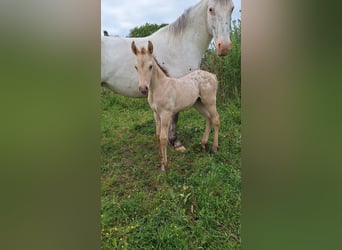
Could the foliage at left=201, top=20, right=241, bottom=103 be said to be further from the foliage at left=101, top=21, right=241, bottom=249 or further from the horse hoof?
the horse hoof

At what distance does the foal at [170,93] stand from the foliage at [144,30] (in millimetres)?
73

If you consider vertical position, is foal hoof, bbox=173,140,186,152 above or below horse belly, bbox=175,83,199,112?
below

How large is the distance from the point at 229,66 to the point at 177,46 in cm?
29

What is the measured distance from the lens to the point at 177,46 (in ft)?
5.50

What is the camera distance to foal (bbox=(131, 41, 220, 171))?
162cm

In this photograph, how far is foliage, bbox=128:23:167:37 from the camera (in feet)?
5.30

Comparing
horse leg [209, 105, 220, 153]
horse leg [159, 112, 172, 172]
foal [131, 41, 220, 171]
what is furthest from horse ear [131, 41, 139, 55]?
horse leg [209, 105, 220, 153]

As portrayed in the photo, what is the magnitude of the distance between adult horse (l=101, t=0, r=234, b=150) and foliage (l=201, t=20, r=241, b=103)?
29 millimetres

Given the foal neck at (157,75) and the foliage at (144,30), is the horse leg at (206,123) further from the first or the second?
the foliage at (144,30)

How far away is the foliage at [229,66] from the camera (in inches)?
62.4

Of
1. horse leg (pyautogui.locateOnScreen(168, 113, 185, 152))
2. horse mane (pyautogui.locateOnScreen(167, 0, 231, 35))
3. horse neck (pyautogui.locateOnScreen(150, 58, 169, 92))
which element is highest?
horse mane (pyautogui.locateOnScreen(167, 0, 231, 35))
